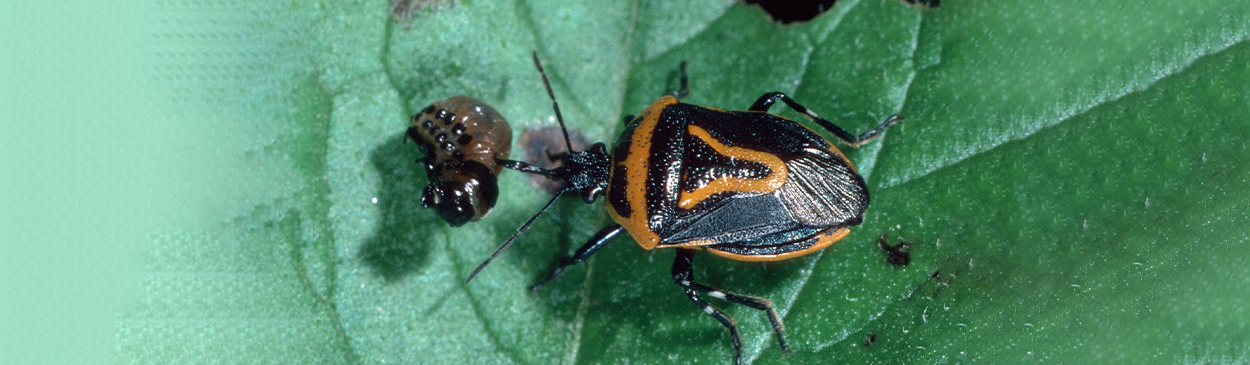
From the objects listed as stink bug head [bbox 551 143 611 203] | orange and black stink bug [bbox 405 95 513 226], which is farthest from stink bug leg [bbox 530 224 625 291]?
orange and black stink bug [bbox 405 95 513 226]

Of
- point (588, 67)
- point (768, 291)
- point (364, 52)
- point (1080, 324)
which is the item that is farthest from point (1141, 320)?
point (364, 52)

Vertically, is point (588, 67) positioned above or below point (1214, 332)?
above

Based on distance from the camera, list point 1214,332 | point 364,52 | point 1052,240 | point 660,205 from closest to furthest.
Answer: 1. point 1214,332
2. point 1052,240
3. point 660,205
4. point 364,52

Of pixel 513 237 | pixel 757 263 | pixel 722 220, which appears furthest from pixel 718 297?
pixel 513 237

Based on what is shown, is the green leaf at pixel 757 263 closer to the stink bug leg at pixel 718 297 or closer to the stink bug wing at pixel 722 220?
the stink bug leg at pixel 718 297

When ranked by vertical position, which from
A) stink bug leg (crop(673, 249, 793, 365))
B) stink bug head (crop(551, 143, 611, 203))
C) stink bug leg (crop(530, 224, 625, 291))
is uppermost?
stink bug head (crop(551, 143, 611, 203))

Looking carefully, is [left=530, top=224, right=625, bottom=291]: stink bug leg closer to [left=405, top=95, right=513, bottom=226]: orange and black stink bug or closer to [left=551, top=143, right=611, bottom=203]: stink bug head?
[left=551, top=143, right=611, bottom=203]: stink bug head

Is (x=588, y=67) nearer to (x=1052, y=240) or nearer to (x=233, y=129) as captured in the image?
(x=233, y=129)
